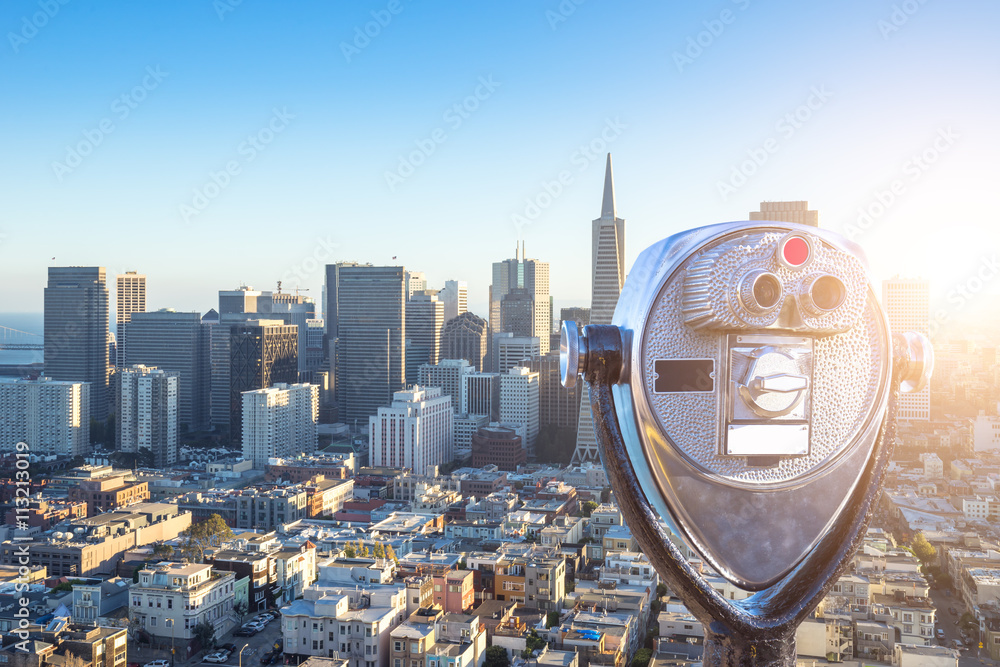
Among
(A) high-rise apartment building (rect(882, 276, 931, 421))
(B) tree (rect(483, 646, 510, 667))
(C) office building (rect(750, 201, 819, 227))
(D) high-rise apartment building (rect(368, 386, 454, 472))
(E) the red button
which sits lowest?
(B) tree (rect(483, 646, 510, 667))

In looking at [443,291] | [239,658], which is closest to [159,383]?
[239,658]

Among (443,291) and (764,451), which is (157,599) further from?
(443,291)

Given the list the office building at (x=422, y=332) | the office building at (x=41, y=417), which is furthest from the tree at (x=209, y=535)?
the office building at (x=422, y=332)

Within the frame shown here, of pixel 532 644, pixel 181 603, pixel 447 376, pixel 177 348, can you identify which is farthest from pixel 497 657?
pixel 177 348

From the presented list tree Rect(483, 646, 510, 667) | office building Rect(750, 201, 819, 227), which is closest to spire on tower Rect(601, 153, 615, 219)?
office building Rect(750, 201, 819, 227)

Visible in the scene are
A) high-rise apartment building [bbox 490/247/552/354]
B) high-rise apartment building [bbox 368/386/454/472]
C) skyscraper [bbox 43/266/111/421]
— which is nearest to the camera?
high-rise apartment building [bbox 368/386/454/472]

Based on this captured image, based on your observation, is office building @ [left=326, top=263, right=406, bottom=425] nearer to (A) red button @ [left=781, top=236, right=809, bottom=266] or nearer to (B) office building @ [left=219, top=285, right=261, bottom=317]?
(B) office building @ [left=219, top=285, right=261, bottom=317]
